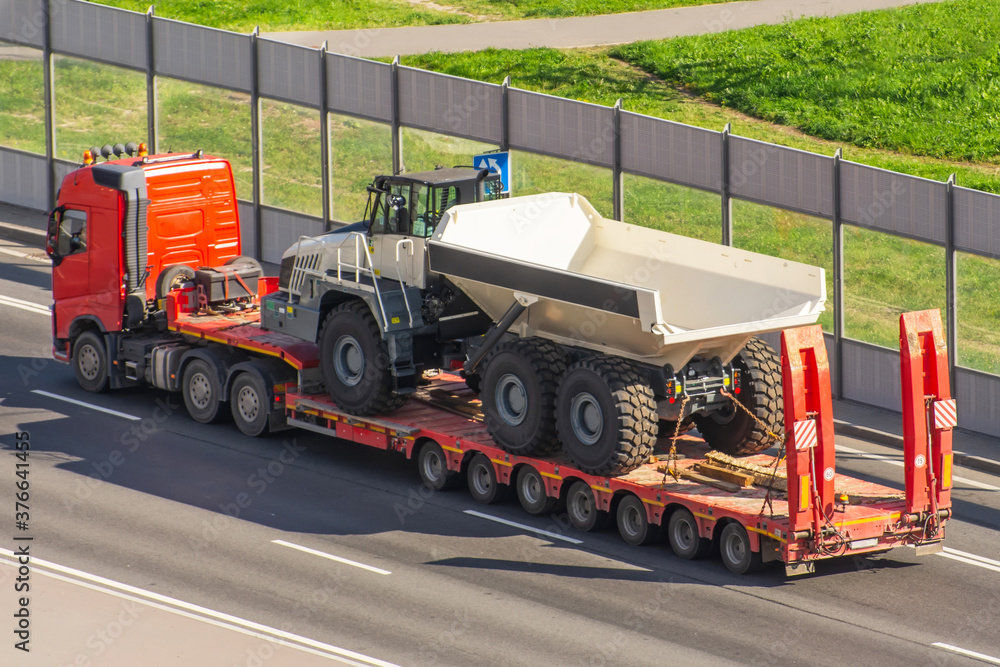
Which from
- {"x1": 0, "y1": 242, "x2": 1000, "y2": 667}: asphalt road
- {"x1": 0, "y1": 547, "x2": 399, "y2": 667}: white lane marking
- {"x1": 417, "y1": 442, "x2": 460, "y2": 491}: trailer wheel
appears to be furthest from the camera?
{"x1": 417, "y1": 442, "x2": 460, "y2": 491}: trailer wheel

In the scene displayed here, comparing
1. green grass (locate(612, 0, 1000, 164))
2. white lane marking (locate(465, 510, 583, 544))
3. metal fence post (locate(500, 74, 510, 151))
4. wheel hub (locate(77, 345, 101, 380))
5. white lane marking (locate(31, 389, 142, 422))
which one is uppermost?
green grass (locate(612, 0, 1000, 164))

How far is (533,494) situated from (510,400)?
112cm

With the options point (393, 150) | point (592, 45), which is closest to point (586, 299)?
point (393, 150)

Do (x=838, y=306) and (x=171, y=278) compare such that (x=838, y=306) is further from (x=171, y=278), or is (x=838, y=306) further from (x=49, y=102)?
(x=49, y=102)

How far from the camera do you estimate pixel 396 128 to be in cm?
2598

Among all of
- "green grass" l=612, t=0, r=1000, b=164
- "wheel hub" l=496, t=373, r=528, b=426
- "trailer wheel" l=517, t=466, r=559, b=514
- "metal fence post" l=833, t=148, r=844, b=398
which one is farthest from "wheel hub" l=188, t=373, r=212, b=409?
"green grass" l=612, t=0, r=1000, b=164

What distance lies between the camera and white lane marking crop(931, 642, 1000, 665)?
1371cm

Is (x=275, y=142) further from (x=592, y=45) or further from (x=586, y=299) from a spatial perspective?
(x=586, y=299)

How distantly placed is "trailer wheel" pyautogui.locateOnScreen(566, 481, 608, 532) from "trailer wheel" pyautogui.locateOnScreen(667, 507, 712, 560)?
0.89 metres

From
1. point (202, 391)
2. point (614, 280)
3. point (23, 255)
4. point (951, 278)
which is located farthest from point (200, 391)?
point (951, 278)

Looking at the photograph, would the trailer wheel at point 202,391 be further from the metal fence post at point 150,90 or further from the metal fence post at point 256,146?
the metal fence post at point 150,90

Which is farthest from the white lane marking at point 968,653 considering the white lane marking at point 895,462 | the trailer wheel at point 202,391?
the trailer wheel at point 202,391

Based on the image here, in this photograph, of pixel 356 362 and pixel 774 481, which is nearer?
pixel 774 481

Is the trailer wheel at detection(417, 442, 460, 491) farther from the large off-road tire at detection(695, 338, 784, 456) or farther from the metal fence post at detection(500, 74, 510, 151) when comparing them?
the metal fence post at detection(500, 74, 510, 151)
